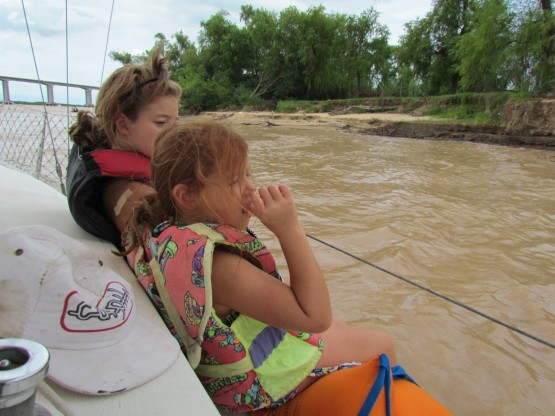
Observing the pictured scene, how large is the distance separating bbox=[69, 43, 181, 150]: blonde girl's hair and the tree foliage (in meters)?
8.48

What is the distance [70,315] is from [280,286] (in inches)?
16.8

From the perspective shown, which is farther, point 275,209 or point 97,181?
point 97,181

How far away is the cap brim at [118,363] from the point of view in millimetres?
648

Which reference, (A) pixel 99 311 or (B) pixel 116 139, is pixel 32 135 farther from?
(A) pixel 99 311

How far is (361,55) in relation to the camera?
30.7 m

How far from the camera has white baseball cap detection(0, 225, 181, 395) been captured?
0.66 m

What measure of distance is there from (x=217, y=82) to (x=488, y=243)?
3796cm

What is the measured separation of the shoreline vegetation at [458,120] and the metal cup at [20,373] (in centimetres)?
739

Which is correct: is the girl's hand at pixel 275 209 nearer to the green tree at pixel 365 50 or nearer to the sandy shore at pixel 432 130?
the sandy shore at pixel 432 130

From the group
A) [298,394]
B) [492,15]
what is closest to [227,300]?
[298,394]

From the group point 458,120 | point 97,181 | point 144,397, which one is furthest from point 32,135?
point 458,120

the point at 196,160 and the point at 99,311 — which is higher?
the point at 196,160

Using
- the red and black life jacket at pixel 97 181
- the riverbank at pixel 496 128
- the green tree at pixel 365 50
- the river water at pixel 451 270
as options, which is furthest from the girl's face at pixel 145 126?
the green tree at pixel 365 50

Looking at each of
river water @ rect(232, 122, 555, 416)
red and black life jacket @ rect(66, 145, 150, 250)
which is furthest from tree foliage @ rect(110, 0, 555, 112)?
red and black life jacket @ rect(66, 145, 150, 250)
